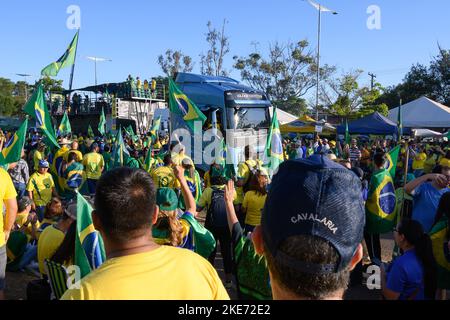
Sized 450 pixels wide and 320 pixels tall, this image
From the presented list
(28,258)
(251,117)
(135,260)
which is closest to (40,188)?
(28,258)

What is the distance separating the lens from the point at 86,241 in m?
2.96

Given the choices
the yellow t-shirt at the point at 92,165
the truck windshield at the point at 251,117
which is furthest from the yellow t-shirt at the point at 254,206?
the truck windshield at the point at 251,117

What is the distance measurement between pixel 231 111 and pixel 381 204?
8.25 meters

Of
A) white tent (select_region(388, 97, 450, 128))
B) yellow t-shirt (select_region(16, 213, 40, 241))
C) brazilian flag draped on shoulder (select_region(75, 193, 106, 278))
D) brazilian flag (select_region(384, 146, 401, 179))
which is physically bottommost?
yellow t-shirt (select_region(16, 213, 40, 241))

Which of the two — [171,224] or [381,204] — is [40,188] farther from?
[381,204]

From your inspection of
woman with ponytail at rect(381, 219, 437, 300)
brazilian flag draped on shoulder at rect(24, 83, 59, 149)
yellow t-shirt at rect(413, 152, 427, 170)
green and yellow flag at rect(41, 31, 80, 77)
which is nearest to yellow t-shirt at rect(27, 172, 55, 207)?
brazilian flag draped on shoulder at rect(24, 83, 59, 149)

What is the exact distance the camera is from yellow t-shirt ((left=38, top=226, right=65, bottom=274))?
3545mm

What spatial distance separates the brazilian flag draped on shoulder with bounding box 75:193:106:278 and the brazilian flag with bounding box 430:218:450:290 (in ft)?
10.8

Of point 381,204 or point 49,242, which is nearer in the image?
point 49,242

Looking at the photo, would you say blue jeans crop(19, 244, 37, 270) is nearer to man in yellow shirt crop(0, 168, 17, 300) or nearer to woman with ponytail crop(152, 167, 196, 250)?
man in yellow shirt crop(0, 168, 17, 300)

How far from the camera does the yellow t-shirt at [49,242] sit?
11.6 ft

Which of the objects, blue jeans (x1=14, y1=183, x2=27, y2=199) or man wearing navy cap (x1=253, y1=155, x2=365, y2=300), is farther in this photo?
blue jeans (x1=14, y1=183, x2=27, y2=199)

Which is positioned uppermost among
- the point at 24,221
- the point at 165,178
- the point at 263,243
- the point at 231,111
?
the point at 231,111
